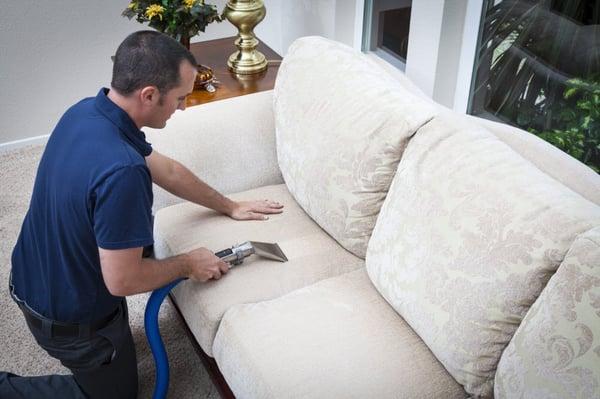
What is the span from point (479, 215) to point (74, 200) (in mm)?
927

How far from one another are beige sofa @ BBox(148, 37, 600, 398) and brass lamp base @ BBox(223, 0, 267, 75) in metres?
0.47

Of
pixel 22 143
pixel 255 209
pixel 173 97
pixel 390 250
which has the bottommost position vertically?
pixel 22 143

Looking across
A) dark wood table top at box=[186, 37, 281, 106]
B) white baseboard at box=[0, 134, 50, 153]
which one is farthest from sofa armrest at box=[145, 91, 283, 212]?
white baseboard at box=[0, 134, 50, 153]

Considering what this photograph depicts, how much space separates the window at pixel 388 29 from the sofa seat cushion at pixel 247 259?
2.76ft

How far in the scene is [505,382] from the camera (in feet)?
4.48

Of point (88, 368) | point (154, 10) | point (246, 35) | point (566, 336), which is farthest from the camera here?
point (246, 35)

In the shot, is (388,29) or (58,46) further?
(58,46)

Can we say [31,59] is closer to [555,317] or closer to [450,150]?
[450,150]

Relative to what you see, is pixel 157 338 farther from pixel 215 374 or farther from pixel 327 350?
pixel 327 350

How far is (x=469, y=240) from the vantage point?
144cm

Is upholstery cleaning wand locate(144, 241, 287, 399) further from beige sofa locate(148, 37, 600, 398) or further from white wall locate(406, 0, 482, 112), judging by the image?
white wall locate(406, 0, 482, 112)

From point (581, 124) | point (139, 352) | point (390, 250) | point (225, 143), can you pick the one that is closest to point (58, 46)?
point (225, 143)

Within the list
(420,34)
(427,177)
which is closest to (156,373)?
(427,177)

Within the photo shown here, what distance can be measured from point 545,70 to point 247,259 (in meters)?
1.11
